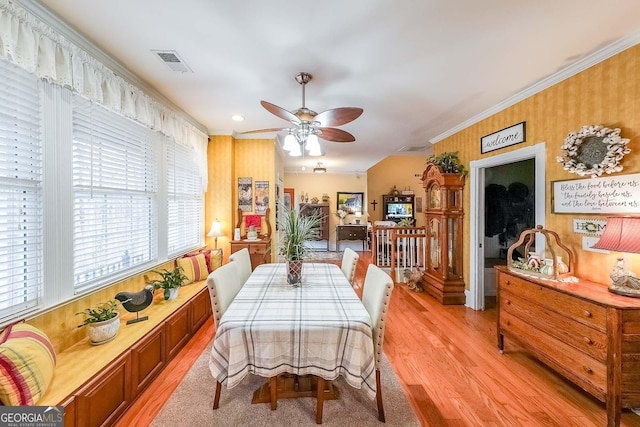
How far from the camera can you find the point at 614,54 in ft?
6.41

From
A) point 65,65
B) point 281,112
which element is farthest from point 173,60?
point 281,112

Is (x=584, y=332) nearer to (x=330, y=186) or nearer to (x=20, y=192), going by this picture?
(x=20, y=192)

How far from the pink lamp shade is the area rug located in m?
1.75

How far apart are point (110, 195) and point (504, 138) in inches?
165

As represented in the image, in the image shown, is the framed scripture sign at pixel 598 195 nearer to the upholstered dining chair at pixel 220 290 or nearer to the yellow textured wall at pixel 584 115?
the yellow textured wall at pixel 584 115

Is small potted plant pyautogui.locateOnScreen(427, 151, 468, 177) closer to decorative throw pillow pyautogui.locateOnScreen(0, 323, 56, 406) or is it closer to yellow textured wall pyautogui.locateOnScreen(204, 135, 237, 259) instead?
yellow textured wall pyautogui.locateOnScreen(204, 135, 237, 259)

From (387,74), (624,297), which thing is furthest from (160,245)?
(624,297)

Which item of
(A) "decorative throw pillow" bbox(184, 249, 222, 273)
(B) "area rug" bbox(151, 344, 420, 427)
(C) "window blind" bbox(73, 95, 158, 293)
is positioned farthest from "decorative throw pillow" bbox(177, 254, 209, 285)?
(B) "area rug" bbox(151, 344, 420, 427)

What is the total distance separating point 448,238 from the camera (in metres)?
3.88

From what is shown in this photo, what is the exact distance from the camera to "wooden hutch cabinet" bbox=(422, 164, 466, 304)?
12.4 ft

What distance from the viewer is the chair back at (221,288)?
1.79 meters

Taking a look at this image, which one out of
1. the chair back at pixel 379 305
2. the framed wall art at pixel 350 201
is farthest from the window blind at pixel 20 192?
the framed wall art at pixel 350 201

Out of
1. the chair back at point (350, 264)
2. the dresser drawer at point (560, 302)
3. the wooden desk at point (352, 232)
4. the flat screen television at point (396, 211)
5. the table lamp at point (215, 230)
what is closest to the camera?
the dresser drawer at point (560, 302)

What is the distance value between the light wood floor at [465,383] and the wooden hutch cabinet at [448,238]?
0.69m
